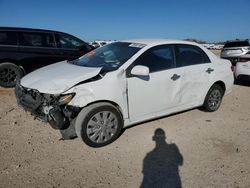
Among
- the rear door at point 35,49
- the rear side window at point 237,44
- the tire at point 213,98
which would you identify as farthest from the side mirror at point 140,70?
the rear side window at point 237,44

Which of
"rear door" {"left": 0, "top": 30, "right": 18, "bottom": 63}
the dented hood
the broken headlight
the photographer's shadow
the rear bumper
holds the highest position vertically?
"rear door" {"left": 0, "top": 30, "right": 18, "bottom": 63}

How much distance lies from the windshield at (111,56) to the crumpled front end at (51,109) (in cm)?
94

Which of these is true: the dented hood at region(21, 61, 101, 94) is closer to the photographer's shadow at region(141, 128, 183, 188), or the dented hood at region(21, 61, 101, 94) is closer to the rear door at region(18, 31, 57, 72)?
the photographer's shadow at region(141, 128, 183, 188)

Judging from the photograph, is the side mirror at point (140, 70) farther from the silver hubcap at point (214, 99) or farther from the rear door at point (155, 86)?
the silver hubcap at point (214, 99)

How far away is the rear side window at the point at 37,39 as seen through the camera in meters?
7.04

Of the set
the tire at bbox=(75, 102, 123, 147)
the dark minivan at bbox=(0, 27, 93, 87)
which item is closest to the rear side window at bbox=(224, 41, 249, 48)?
the dark minivan at bbox=(0, 27, 93, 87)

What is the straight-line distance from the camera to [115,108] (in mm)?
3877

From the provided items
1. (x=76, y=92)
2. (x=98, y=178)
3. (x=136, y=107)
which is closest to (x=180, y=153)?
(x=136, y=107)

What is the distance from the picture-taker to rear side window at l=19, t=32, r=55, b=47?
7035 millimetres

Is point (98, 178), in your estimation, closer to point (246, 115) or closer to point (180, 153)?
point (180, 153)

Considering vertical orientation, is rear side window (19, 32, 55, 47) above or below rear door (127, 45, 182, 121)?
above

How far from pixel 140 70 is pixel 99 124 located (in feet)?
3.47

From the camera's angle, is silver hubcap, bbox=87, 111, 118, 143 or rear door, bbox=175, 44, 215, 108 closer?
silver hubcap, bbox=87, 111, 118, 143

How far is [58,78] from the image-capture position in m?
3.86
